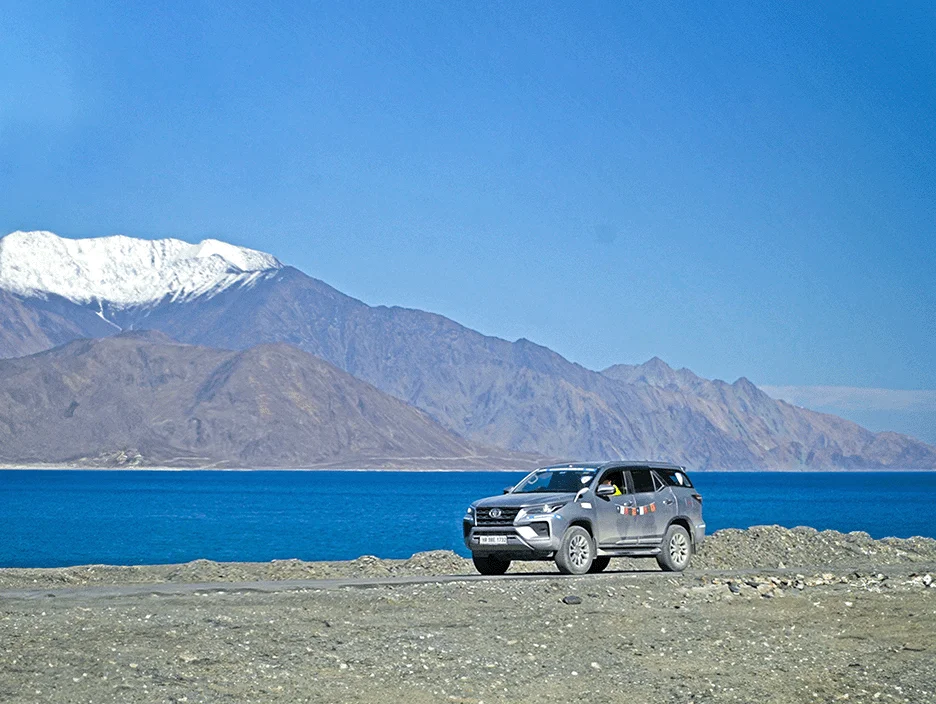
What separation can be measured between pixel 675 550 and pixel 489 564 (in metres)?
3.36

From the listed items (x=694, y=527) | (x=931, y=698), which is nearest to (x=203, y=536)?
(x=694, y=527)

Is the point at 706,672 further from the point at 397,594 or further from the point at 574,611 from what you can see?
the point at 397,594

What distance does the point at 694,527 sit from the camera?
25172 millimetres

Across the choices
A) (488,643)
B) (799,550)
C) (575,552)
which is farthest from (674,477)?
(488,643)

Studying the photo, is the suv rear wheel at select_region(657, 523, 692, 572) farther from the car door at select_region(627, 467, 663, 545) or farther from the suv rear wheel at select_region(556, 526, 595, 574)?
the suv rear wheel at select_region(556, 526, 595, 574)

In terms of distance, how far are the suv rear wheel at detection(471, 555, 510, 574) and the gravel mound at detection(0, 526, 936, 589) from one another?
1920mm

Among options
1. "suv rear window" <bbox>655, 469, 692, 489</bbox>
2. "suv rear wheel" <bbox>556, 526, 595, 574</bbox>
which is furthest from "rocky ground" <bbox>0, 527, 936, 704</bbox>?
"suv rear window" <bbox>655, 469, 692, 489</bbox>

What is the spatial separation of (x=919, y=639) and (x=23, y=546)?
2243 inches

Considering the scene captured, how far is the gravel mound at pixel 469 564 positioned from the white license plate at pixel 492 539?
3.41 metres

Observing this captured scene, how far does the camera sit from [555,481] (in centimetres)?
2433

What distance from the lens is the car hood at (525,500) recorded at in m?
23.0

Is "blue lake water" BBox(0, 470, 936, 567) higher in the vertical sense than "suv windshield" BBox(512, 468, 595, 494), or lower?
lower

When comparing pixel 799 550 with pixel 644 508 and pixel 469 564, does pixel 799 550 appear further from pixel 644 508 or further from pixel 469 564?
pixel 644 508

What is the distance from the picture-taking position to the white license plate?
22.9 m
